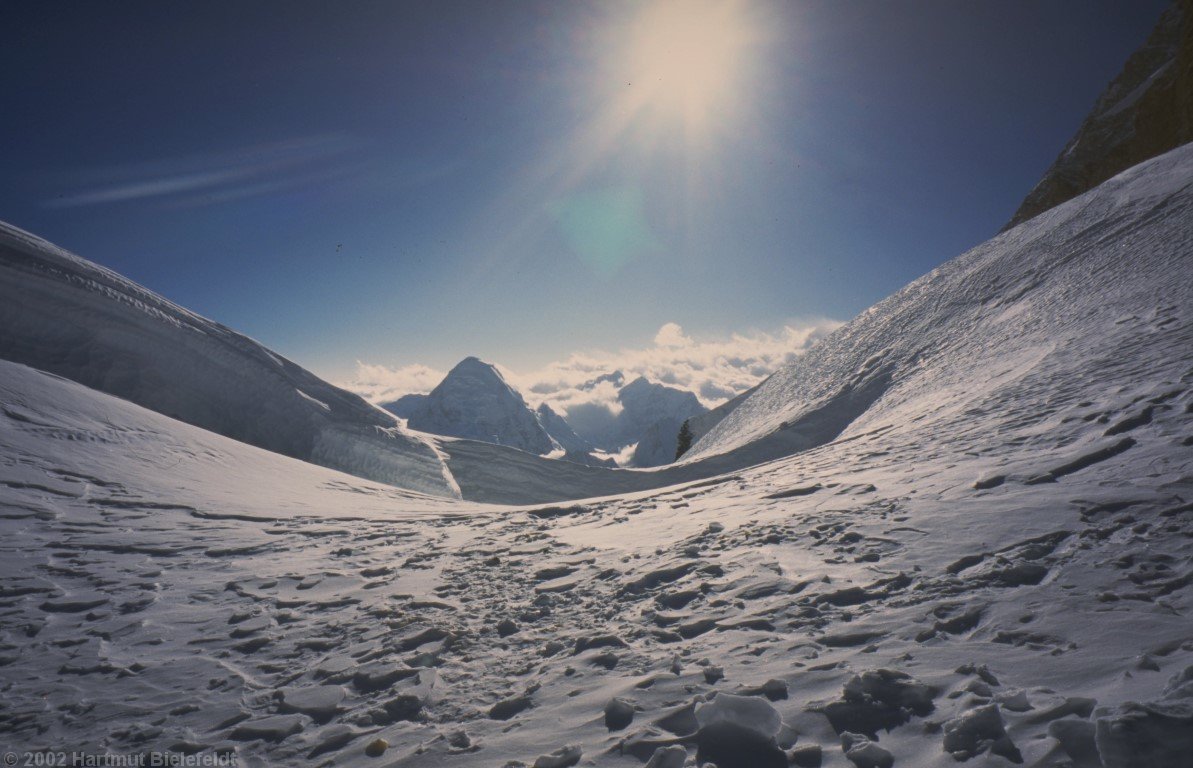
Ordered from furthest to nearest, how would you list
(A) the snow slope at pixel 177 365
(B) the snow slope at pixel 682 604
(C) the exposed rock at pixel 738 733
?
(A) the snow slope at pixel 177 365
(B) the snow slope at pixel 682 604
(C) the exposed rock at pixel 738 733

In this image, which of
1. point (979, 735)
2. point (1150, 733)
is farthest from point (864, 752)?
point (1150, 733)

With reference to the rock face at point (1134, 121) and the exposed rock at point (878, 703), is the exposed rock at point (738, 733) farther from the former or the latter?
the rock face at point (1134, 121)

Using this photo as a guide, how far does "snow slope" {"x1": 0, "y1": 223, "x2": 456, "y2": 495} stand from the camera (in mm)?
13938

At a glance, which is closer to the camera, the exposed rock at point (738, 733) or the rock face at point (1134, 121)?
the exposed rock at point (738, 733)

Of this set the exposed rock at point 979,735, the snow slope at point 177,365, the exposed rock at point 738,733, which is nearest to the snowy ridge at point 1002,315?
the exposed rock at point 979,735

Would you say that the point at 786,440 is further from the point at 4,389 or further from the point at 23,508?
the point at 4,389

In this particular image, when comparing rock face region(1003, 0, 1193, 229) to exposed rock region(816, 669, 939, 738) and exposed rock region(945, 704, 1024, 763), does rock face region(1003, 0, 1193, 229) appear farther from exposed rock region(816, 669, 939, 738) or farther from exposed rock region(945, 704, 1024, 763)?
exposed rock region(945, 704, 1024, 763)

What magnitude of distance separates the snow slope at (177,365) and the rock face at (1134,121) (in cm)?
5472

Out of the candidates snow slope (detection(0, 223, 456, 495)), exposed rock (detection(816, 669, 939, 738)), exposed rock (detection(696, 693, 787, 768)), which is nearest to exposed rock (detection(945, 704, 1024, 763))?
exposed rock (detection(816, 669, 939, 738))

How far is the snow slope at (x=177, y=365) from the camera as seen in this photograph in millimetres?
13938

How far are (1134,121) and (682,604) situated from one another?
64619mm

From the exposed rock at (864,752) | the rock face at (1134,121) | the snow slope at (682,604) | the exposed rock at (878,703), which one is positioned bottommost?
the exposed rock at (864,752)

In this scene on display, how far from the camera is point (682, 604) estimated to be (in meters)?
4.27

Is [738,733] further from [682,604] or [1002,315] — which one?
[1002,315]
